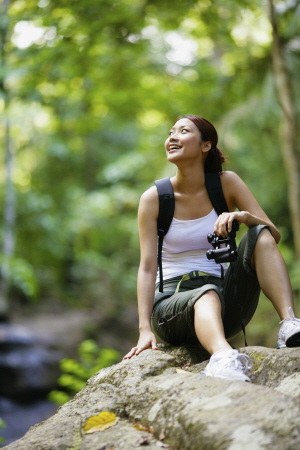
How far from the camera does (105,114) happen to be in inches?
562

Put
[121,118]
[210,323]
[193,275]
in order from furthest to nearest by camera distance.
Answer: [121,118] → [193,275] → [210,323]

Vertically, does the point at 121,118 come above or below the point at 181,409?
above

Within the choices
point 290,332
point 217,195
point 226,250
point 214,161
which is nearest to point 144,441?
point 290,332

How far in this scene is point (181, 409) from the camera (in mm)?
1952

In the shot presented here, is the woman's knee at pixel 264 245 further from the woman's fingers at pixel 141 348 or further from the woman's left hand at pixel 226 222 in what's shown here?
the woman's fingers at pixel 141 348

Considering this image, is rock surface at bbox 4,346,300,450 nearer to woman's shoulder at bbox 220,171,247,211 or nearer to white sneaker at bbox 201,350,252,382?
white sneaker at bbox 201,350,252,382

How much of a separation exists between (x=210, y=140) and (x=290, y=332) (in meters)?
1.39

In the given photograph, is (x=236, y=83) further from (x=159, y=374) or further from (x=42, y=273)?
(x=42, y=273)

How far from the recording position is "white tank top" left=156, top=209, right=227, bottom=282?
10.0ft

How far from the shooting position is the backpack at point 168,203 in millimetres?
3080

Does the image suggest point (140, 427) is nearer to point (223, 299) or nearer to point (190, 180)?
point (223, 299)

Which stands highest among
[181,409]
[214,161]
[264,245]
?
[214,161]

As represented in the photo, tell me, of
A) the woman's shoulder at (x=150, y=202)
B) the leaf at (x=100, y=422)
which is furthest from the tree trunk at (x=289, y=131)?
the leaf at (x=100, y=422)

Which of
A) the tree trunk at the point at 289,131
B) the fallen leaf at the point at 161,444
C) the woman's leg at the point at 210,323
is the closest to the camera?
the fallen leaf at the point at 161,444
